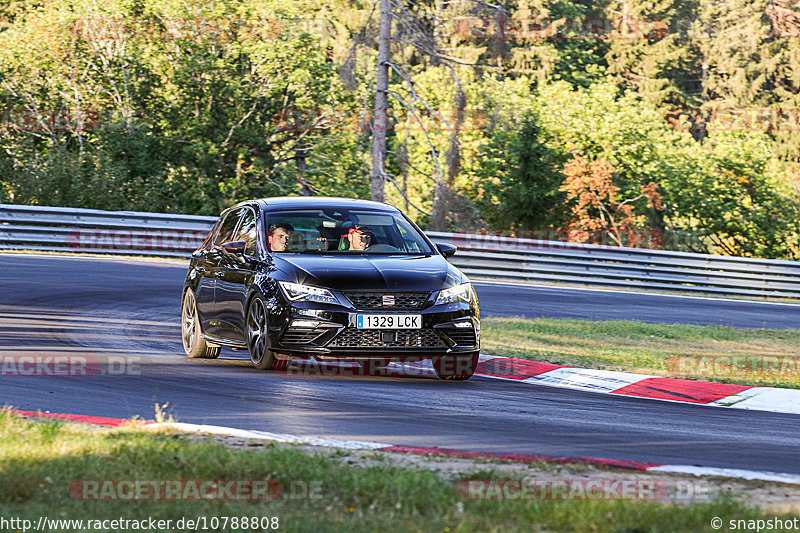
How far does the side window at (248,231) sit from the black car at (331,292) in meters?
0.02

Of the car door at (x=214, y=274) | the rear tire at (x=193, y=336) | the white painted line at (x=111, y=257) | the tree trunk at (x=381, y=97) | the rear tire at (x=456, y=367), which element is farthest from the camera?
the tree trunk at (x=381, y=97)

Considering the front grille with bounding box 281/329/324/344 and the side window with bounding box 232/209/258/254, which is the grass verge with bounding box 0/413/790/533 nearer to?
the front grille with bounding box 281/329/324/344

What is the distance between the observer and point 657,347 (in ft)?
46.8

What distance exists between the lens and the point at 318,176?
→ 3647cm

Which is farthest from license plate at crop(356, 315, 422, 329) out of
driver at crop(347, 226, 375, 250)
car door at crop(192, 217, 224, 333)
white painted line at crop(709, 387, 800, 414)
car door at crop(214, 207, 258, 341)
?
white painted line at crop(709, 387, 800, 414)

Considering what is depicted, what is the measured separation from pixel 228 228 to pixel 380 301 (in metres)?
2.97

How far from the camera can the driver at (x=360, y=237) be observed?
10.6 m

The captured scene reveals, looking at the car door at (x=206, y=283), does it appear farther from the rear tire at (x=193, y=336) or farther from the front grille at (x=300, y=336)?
the front grille at (x=300, y=336)

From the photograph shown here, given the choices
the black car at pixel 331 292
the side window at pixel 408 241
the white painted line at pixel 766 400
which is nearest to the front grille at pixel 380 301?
the black car at pixel 331 292

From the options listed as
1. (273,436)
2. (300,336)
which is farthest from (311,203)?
(273,436)

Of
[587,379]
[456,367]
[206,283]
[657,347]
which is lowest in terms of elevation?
[657,347]

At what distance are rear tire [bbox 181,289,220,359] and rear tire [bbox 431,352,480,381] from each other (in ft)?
8.33

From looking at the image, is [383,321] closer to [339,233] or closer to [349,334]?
[349,334]

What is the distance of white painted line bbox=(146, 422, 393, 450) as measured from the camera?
6.54 metres
